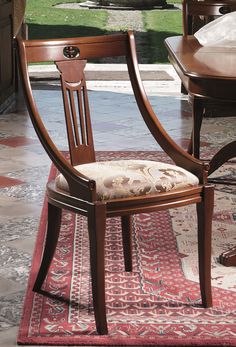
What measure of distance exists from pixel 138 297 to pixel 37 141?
3193 mm

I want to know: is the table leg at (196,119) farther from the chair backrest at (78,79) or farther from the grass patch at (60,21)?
the grass patch at (60,21)

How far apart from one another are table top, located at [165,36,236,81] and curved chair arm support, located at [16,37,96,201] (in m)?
0.62

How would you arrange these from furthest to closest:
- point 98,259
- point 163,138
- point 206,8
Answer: point 206,8 → point 163,138 → point 98,259

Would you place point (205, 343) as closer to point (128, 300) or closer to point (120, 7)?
point (128, 300)

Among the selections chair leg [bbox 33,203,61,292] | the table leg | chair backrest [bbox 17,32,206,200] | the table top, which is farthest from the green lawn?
chair leg [bbox 33,203,61,292]

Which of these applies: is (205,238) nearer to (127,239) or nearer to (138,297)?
(138,297)

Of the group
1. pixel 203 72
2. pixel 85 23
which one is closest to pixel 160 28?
pixel 85 23

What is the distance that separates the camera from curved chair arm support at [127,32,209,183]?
321 cm

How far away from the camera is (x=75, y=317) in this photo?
3.14m

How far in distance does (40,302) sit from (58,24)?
14.5m

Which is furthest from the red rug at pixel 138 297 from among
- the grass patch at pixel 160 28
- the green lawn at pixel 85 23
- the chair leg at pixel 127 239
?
the green lawn at pixel 85 23

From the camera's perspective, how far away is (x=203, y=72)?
333cm

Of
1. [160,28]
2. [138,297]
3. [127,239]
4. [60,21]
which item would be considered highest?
[127,239]

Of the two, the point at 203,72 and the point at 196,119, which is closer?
the point at 203,72
